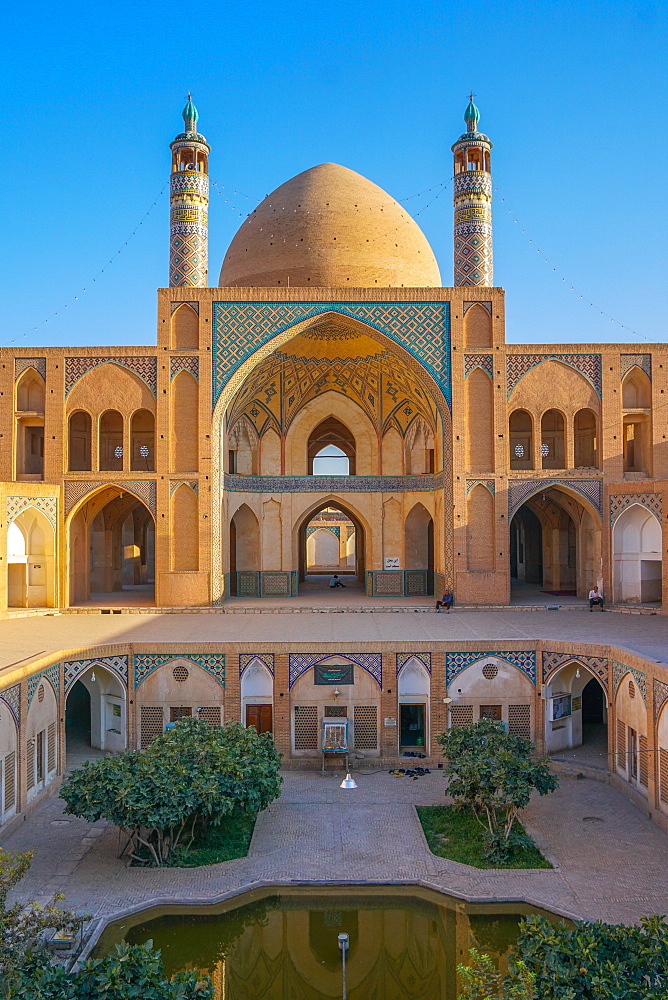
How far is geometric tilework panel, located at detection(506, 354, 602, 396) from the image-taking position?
42.1ft

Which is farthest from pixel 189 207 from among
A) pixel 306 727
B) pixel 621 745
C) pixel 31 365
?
pixel 621 745

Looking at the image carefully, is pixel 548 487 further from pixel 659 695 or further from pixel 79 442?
pixel 79 442

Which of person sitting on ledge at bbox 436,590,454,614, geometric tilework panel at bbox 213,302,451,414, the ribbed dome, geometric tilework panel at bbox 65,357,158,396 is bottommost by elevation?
person sitting on ledge at bbox 436,590,454,614

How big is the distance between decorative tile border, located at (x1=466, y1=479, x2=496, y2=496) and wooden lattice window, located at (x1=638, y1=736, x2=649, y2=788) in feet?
18.5

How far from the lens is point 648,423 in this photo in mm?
13039

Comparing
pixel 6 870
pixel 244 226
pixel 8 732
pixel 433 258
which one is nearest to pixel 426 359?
pixel 433 258

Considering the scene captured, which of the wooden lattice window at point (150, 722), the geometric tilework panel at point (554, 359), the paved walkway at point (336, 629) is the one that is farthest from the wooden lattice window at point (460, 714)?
the geometric tilework panel at point (554, 359)

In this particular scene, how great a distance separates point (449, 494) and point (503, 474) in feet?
2.97

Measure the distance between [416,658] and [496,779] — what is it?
8.00 ft

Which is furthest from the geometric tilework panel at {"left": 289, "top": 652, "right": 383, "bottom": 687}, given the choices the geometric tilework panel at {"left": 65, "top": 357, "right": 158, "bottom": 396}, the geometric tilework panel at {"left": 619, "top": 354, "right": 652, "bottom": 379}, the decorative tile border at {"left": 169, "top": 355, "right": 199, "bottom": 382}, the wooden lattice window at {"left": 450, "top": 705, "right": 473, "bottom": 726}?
the geometric tilework panel at {"left": 619, "top": 354, "right": 652, "bottom": 379}

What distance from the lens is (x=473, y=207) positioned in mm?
14531

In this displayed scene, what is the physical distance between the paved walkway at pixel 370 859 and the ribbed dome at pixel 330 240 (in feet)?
30.7

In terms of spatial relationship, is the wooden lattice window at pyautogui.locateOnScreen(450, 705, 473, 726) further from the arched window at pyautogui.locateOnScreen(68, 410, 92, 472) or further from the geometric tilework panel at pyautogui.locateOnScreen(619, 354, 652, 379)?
the arched window at pyautogui.locateOnScreen(68, 410, 92, 472)

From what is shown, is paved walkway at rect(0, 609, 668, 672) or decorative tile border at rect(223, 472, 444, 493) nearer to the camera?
paved walkway at rect(0, 609, 668, 672)
